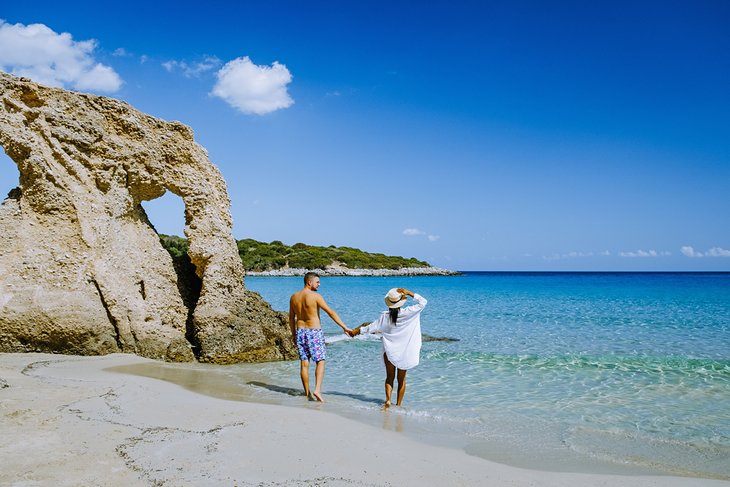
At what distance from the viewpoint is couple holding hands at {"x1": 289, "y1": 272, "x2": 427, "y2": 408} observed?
25.2 feet

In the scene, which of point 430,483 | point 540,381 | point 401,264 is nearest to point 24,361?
point 430,483

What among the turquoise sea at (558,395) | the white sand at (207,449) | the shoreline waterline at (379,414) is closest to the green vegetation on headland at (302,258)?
the turquoise sea at (558,395)

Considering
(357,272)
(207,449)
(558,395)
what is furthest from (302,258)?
(207,449)

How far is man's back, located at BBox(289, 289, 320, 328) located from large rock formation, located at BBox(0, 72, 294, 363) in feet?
12.4

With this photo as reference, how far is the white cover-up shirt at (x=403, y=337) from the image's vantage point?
7.67 metres

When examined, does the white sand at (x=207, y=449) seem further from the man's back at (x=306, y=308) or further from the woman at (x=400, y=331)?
the man's back at (x=306, y=308)

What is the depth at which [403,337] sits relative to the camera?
7723 mm

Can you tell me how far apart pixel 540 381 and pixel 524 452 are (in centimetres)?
450

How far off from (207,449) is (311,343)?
3365mm

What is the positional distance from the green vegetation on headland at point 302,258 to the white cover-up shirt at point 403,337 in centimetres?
6833

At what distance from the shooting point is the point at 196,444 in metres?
5.02

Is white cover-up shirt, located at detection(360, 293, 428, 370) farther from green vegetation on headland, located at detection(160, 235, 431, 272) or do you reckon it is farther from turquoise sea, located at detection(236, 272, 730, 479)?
green vegetation on headland, located at detection(160, 235, 431, 272)

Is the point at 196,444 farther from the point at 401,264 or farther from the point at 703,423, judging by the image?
the point at 401,264

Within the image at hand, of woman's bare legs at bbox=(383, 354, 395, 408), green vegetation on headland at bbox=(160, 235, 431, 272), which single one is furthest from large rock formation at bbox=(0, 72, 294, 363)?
green vegetation on headland at bbox=(160, 235, 431, 272)
